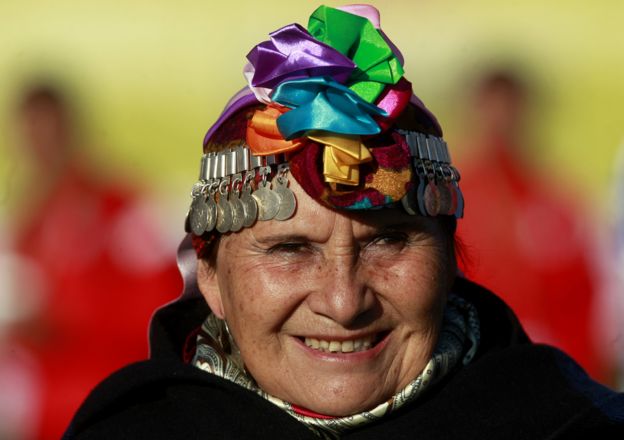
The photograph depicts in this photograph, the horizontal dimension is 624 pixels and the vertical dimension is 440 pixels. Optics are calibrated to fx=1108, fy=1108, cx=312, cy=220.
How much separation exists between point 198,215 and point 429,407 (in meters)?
0.78

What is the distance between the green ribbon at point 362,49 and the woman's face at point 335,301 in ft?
0.98

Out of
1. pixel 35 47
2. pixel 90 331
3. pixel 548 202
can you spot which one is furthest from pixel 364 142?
pixel 35 47

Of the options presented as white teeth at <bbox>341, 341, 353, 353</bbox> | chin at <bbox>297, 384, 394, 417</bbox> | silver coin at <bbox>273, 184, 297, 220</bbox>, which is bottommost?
chin at <bbox>297, 384, 394, 417</bbox>

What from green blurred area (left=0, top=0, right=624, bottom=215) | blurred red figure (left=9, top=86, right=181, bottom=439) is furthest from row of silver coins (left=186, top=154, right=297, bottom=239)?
green blurred area (left=0, top=0, right=624, bottom=215)

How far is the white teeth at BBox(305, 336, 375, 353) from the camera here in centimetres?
275

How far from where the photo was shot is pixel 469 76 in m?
7.28

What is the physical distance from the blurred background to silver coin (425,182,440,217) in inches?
96.5

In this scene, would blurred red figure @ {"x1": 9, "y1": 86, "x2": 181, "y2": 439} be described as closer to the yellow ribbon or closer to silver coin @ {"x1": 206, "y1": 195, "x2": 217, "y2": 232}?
silver coin @ {"x1": 206, "y1": 195, "x2": 217, "y2": 232}

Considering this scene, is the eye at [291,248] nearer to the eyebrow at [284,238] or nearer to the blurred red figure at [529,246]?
the eyebrow at [284,238]

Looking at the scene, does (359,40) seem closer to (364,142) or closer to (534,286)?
(364,142)

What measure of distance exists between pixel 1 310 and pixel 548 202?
123 inches

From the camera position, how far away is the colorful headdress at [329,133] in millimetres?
2604

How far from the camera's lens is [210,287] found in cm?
306

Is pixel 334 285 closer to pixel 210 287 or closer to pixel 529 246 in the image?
pixel 210 287
